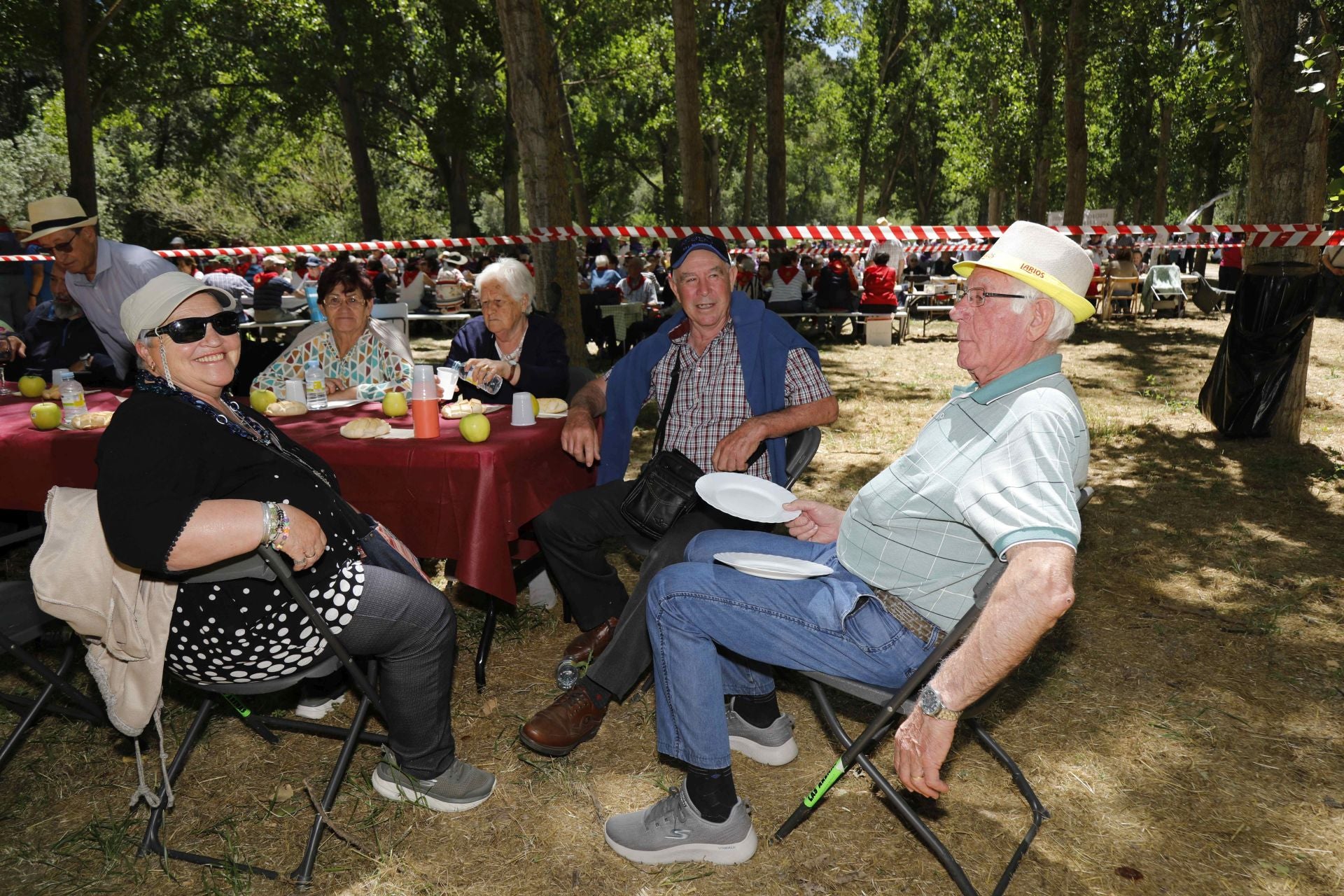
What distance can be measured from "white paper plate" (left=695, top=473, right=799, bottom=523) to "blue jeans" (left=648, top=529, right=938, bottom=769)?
0.74 ft

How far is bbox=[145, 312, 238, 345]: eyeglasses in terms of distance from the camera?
2.37m

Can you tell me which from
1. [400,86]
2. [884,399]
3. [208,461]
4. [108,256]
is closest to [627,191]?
[400,86]

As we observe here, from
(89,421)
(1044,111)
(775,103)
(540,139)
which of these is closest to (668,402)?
(89,421)

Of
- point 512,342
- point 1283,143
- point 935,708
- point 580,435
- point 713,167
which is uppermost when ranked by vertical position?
point 713,167

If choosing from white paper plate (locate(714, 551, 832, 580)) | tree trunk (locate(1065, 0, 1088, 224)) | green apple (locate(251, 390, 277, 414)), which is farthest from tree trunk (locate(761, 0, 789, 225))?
white paper plate (locate(714, 551, 832, 580))

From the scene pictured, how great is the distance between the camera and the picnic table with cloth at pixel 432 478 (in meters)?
3.12

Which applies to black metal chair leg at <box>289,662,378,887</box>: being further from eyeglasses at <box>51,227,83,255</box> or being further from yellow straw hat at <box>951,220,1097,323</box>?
eyeglasses at <box>51,227,83,255</box>

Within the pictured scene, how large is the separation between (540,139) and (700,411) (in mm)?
A: 5500

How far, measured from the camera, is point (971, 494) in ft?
6.49

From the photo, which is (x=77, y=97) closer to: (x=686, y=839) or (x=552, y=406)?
(x=552, y=406)

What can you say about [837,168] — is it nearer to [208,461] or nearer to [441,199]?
[441,199]

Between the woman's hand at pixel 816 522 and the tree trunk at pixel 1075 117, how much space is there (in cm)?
1644

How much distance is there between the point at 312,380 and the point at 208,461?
1753 mm

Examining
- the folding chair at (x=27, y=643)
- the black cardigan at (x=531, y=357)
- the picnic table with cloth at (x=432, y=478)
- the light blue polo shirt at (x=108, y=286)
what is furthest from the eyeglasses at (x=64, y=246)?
the folding chair at (x=27, y=643)
